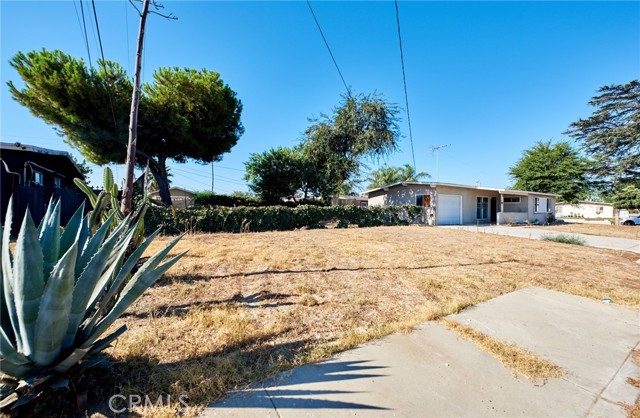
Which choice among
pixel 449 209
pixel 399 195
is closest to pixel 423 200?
pixel 399 195

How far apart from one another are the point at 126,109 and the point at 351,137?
15016mm

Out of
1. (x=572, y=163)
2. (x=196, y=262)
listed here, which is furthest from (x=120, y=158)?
(x=572, y=163)

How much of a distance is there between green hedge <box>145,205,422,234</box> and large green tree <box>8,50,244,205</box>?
5.41 meters

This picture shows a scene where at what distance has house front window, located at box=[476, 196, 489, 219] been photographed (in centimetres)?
2109

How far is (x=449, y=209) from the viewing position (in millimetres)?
18766

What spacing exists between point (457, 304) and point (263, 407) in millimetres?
2711

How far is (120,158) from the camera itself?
14469 mm

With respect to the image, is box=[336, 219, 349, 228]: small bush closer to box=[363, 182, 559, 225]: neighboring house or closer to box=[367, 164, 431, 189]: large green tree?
box=[363, 182, 559, 225]: neighboring house

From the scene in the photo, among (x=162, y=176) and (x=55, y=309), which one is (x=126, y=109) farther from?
(x=55, y=309)

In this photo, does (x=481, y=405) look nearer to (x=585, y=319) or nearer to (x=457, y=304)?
(x=457, y=304)

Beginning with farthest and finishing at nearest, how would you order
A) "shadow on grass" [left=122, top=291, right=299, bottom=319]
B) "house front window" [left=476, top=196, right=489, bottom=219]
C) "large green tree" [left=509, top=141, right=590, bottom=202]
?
"large green tree" [left=509, top=141, right=590, bottom=202] < "house front window" [left=476, top=196, right=489, bottom=219] < "shadow on grass" [left=122, top=291, right=299, bottom=319]

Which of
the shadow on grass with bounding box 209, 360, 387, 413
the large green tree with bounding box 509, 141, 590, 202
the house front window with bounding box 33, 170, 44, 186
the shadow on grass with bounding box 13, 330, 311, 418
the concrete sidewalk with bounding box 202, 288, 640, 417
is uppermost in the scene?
the large green tree with bounding box 509, 141, 590, 202

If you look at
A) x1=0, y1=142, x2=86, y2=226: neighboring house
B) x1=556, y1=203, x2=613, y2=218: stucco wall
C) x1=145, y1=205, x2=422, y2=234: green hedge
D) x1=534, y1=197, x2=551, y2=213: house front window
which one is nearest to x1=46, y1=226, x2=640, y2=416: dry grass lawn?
x1=145, y1=205, x2=422, y2=234: green hedge

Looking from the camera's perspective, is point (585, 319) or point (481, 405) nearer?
point (481, 405)
